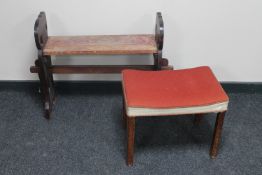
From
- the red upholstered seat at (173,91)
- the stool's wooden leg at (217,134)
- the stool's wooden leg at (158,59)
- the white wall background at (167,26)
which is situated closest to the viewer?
the red upholstered seat at (173,91)

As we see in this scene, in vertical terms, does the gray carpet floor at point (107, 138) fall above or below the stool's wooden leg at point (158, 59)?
below

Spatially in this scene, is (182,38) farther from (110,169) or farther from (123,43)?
(110,169)

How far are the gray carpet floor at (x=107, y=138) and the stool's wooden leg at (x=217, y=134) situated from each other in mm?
45

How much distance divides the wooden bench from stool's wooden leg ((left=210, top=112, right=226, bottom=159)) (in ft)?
1.64

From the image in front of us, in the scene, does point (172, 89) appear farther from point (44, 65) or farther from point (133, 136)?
point (44, 65)

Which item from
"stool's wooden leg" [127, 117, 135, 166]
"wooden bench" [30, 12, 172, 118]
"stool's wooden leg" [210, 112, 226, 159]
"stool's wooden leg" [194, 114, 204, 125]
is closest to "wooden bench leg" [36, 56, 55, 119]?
"wooden bench" [30, 12, 172, 118]

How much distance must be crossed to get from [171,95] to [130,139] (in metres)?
0.31

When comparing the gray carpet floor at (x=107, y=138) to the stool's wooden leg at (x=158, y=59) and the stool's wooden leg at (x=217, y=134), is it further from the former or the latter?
the stool's wooden leg at (x=158, y=59)

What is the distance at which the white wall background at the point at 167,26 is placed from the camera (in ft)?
6.90

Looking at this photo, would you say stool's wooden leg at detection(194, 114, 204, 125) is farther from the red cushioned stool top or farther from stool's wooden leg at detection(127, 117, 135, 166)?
stool's wooden leg at detection(127, 117, 135, 166)

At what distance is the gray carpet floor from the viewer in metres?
1.88

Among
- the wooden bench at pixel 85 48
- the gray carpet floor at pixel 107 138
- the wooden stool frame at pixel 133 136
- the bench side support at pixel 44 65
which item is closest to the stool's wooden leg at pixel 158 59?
the wooden bench at pixel 85 48

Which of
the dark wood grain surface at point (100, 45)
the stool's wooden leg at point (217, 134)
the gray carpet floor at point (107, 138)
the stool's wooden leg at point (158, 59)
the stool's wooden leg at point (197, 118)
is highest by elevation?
the dark wood grain surface at point (100, 45)

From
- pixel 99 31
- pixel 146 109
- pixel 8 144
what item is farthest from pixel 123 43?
pixel 8 144
